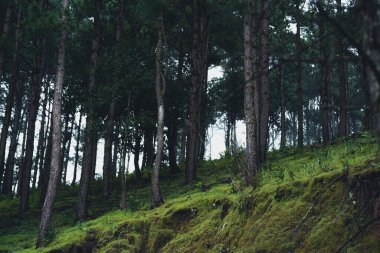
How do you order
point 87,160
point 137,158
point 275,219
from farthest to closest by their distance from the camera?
point 137,158 → point 87,160 → point 275,219

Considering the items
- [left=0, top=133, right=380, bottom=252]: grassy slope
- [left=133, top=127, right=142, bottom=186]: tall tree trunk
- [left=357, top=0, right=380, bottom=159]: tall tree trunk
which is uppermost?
[left=133, top=127, right=142, bottom=186]: tall tree trunk

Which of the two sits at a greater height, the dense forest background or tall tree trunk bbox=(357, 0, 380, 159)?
the dense forest background

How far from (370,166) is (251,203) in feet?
8.45

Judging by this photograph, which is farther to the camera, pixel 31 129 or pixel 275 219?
pixel 31 129

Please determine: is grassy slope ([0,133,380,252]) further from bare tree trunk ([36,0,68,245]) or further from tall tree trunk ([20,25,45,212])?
tall tree trunk ([20,25,45,212])

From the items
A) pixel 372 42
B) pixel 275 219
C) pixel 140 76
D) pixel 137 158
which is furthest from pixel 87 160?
pixel 372 42

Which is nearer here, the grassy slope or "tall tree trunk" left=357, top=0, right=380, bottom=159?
"tall tree trunk" left=357, top=0, right=380, bottom=159

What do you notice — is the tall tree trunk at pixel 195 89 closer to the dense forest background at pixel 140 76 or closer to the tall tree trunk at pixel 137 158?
the dense forest background at pixel 140 76

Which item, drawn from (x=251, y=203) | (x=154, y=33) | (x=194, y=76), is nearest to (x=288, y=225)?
(x=251, y=203)

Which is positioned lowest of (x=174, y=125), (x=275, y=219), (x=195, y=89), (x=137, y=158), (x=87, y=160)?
(x=275, y=219)

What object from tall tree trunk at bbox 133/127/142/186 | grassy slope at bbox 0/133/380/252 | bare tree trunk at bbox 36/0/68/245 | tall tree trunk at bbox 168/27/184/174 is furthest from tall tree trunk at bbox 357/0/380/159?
tall tree trunk at bbox 168/27/184/174

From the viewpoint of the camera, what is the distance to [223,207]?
952cm

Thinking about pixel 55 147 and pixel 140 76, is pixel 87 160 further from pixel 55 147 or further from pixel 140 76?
pixel 140 76

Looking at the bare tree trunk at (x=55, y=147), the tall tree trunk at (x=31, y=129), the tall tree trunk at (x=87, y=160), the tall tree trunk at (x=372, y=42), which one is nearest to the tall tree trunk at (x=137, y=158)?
the tall tree trunk at (x=87, y=160)
